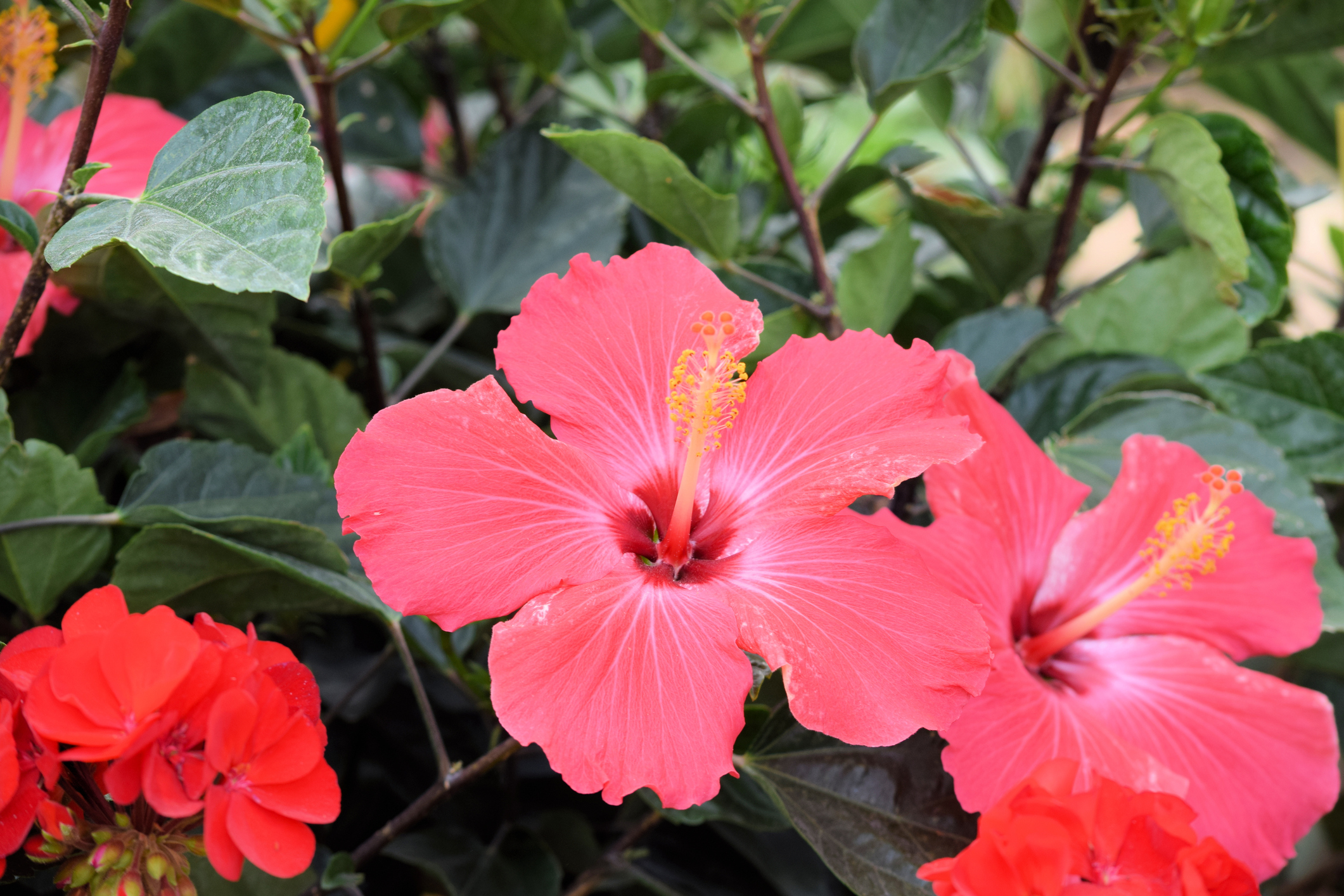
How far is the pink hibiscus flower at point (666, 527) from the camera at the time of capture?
0.47 m

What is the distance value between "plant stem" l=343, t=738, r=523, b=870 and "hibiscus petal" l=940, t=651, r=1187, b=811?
24 cm

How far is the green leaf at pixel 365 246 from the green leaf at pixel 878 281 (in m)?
0.32

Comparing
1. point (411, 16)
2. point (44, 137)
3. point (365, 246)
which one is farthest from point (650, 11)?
point (44, 137)

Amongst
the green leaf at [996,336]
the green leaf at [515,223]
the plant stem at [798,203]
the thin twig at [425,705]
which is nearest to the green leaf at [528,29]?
the green leaf at [515,223]

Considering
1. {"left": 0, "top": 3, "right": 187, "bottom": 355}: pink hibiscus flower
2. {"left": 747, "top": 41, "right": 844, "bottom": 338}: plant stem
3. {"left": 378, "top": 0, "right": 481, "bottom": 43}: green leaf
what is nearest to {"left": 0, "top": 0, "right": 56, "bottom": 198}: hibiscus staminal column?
{"left": 0, "top": 3, "right": 187, "bottom": 355}: pink hibiscus flower

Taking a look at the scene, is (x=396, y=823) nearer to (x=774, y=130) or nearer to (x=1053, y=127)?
(x=774, y=130)

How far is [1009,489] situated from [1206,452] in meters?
0.26

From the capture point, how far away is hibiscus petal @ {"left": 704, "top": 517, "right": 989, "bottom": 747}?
481 mm

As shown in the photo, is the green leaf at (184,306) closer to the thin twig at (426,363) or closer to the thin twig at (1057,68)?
the thin twig at (426,363)

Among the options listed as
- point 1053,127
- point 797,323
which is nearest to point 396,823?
point 797,323

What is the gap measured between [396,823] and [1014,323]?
1.95ft

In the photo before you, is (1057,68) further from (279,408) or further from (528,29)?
(279,408)

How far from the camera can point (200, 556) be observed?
2.01ft

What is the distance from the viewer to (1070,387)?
0.88m
